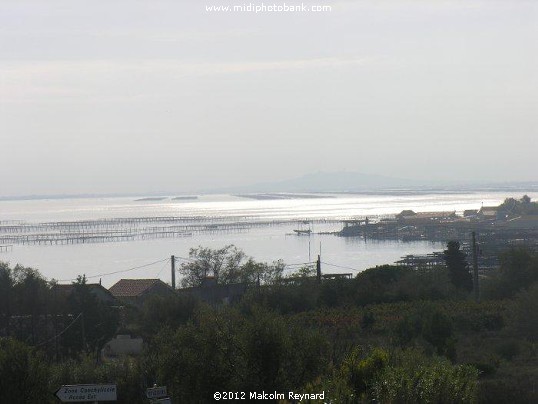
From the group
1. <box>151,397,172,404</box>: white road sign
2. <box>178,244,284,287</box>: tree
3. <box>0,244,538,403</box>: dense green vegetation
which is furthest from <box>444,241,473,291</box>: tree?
<box>151,397,172,404</box>: white road sign

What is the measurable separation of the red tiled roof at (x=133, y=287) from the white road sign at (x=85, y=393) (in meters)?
14.8

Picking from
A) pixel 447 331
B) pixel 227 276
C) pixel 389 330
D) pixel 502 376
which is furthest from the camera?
pixel 227 276

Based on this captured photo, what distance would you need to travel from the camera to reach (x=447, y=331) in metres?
11.0

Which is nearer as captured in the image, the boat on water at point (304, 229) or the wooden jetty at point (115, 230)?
the wooden jetty at point (115, 230)

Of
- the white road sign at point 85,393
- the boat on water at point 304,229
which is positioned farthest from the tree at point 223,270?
the boat on water at point 304,229

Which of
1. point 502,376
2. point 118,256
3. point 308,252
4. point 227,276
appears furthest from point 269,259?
A: point 502,376

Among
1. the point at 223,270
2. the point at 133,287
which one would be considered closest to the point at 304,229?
the point at 223,270

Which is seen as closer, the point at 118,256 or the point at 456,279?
the point at 456,279

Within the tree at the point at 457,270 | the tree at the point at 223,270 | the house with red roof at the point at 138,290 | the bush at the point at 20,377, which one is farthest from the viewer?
the tree at the point at 223,270

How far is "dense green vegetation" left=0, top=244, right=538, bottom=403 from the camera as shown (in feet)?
18.4

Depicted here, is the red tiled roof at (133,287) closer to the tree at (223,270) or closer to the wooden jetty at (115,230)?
the tree at (223,270)

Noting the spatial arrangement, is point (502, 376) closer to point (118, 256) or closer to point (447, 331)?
point (447, 331)

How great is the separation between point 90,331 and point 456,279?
922 centimetres

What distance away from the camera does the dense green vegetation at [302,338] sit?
562 cm
